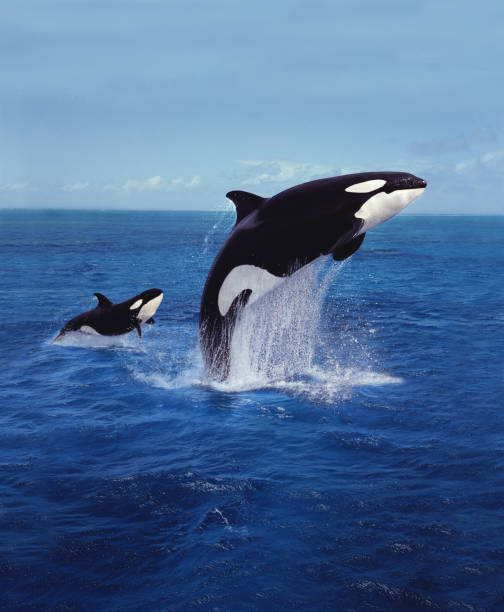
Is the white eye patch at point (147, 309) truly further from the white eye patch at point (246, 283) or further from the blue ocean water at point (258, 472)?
the white eye patch at point (246, 283)

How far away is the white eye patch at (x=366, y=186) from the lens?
10797 mm

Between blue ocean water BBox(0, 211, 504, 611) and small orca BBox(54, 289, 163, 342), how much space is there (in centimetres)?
59

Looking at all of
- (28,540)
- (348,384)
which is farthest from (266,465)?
(348,384)

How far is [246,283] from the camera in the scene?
12.1 metres

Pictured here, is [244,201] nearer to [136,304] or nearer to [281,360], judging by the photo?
[281,360]

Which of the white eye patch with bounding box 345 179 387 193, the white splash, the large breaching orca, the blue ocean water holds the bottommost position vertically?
the blue ocean water

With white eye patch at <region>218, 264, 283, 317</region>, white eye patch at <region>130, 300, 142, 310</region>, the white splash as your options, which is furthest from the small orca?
white eye patch at <region>218, 264, 283, 317</region>

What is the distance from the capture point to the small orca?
19.4 meters

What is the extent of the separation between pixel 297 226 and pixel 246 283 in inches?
66.2

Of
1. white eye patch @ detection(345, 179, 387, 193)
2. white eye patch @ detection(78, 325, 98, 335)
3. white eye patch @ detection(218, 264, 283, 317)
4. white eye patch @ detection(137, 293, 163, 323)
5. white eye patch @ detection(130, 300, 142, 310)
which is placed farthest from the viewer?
white eye patch @ detection(78, 325, 98, 335)

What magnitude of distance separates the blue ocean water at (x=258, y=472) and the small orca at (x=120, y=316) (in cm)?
59

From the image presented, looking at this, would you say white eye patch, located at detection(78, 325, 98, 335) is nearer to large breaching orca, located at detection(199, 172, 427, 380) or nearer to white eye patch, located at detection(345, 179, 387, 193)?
large breaching orca, located at detection(199, 172, 427, 380)

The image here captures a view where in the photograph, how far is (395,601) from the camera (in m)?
6.93

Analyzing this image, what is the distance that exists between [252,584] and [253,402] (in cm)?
644
